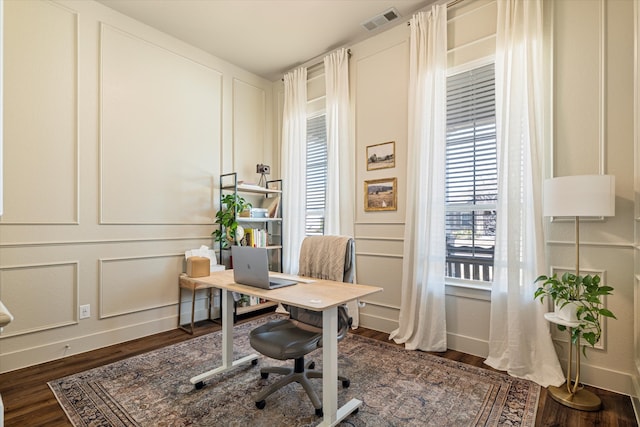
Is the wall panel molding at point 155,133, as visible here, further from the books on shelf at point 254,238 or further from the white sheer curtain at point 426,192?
the white sheer curtain at point 426,192

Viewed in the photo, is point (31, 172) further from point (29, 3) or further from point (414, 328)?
point (414, 328)

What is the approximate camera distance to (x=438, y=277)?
2951 millimetres

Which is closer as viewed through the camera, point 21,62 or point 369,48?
point 21,62

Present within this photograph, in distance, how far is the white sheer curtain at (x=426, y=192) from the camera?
→ 2.96 meters

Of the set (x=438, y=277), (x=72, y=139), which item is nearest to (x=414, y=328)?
(x=438, y=277)

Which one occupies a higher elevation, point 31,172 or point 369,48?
point 369,48

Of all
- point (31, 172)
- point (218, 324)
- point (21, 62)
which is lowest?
point (218, 324)

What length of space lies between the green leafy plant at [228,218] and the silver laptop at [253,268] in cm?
162

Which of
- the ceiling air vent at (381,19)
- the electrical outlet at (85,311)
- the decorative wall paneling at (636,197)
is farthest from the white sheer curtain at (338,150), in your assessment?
the electrical outlet at (85,311)

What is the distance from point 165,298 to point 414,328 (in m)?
2.54

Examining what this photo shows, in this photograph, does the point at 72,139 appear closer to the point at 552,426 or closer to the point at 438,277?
the point at 438,277

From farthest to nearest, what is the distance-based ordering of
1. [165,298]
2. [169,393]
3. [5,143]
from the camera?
[165,298] < [5,143] < [169,393]

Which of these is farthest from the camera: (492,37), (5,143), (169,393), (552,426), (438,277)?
(438,277)

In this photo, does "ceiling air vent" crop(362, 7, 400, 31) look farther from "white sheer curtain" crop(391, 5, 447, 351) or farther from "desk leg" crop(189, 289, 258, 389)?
"desk leg" crop(189, 289, 258, 389)
